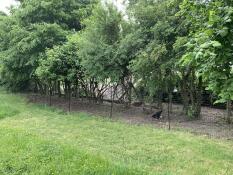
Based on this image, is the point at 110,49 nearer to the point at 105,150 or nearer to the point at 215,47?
the point at 105,150

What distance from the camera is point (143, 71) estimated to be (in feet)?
35.7

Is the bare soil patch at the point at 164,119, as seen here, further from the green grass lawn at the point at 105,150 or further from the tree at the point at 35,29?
the tree at the point at 35,29

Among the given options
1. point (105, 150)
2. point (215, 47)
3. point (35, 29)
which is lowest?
point (105, 150)

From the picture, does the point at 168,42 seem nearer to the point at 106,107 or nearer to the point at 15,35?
the point at 106,107

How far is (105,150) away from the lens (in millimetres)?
7695

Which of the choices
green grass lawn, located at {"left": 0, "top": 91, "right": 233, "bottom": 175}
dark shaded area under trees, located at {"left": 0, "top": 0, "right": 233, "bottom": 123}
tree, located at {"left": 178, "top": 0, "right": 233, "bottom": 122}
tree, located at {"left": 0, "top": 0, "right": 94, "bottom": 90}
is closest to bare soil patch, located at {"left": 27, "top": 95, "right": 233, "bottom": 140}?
dark shaded area under trees, located at {"left": 0, "top": 0, "right": 233, "bottom": 123}

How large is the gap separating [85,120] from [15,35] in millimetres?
6239

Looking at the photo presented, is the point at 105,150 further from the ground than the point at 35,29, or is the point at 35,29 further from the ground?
the point at 35,29

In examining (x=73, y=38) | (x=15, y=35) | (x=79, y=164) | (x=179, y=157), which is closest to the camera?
(x=79, y=164)

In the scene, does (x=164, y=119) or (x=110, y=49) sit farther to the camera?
(x=110, y=49)

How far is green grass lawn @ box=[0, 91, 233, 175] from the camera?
6.36 metres

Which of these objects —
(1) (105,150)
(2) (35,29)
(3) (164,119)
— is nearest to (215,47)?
(1) (105,150)

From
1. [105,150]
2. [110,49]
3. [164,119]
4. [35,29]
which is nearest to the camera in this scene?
[105,150]

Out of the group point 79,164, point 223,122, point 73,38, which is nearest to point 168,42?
point 223,122
